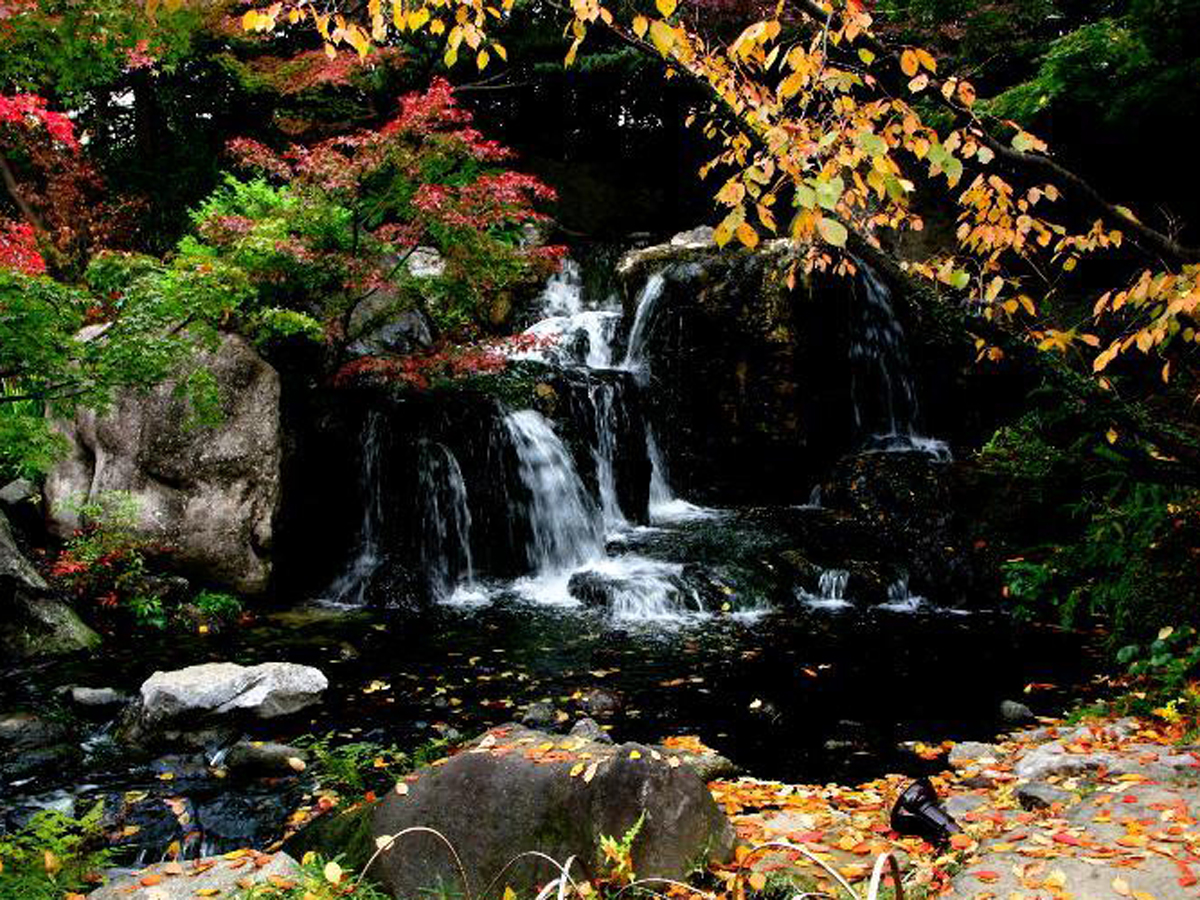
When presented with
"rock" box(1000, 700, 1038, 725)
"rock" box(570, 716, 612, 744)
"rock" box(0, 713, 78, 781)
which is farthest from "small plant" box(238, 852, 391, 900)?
"rock" box(1000, 700, 1038, 725)

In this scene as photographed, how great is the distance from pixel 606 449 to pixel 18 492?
800 cm

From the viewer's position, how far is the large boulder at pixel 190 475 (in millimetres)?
9492

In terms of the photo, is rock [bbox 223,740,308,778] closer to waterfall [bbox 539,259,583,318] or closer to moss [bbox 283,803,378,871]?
moss [bbox 283,803,378,871]

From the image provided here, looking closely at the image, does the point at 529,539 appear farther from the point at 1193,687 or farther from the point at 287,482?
the point at 1193,687

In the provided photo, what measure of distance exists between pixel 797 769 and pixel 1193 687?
2764 millimetres

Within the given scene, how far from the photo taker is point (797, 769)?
6.10 meters

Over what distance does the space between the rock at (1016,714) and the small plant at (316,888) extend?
5354 millimetres

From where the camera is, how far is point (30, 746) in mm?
6082

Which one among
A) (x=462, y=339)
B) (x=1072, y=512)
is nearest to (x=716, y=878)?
(x=1072, y=512)

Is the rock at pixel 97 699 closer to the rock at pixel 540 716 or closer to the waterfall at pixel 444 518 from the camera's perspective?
the rock at pixel 540 716

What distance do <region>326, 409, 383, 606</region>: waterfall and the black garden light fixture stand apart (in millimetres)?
7746

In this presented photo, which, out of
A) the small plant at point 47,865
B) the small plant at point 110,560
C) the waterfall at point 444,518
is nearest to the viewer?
the small plant at point 47,865

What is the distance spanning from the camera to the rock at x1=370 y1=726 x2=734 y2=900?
367 centimetres

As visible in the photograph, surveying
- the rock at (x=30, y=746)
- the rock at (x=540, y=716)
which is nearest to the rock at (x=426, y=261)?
the rock at (x=540, y=716)
